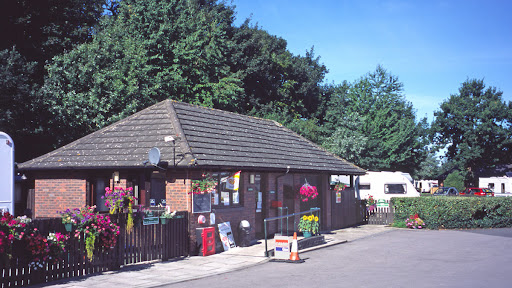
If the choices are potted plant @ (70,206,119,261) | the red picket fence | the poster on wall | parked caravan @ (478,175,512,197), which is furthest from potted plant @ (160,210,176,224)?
parked caravan @ (478,175,512,197)

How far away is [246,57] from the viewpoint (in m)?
43.8

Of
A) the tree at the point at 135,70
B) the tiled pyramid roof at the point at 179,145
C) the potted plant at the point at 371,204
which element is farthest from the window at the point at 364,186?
the tiled pyramid roof at the point at 179,145

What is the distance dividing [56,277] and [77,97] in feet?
52.5

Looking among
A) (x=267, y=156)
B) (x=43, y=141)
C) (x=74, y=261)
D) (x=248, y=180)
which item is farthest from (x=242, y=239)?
(x=43, y=141)

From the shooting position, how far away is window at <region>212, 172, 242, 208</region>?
1702cm

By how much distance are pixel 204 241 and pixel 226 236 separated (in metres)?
1.47

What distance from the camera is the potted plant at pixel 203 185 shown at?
15609mm

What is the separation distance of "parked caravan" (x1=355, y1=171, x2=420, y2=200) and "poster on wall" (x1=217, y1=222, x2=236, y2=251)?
19.9 meters

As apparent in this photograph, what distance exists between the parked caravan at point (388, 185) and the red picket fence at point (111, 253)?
22.7 meters

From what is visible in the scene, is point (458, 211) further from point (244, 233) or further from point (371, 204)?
point (244, 233)

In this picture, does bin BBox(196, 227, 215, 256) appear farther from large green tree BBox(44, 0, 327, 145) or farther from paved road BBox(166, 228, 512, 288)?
large green tree BBox(44, 0, 327, 145)

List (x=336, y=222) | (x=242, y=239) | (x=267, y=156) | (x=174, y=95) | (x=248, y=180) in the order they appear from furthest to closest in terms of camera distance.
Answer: (x=174, y=95) → (x=336, y=222) → (x=267, y=156) → (x=248, y=180) → (x=242, y=239)

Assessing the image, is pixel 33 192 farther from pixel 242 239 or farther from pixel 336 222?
pixel 336 222

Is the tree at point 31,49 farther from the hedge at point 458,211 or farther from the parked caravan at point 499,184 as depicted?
the parked caravan at point 499,184
